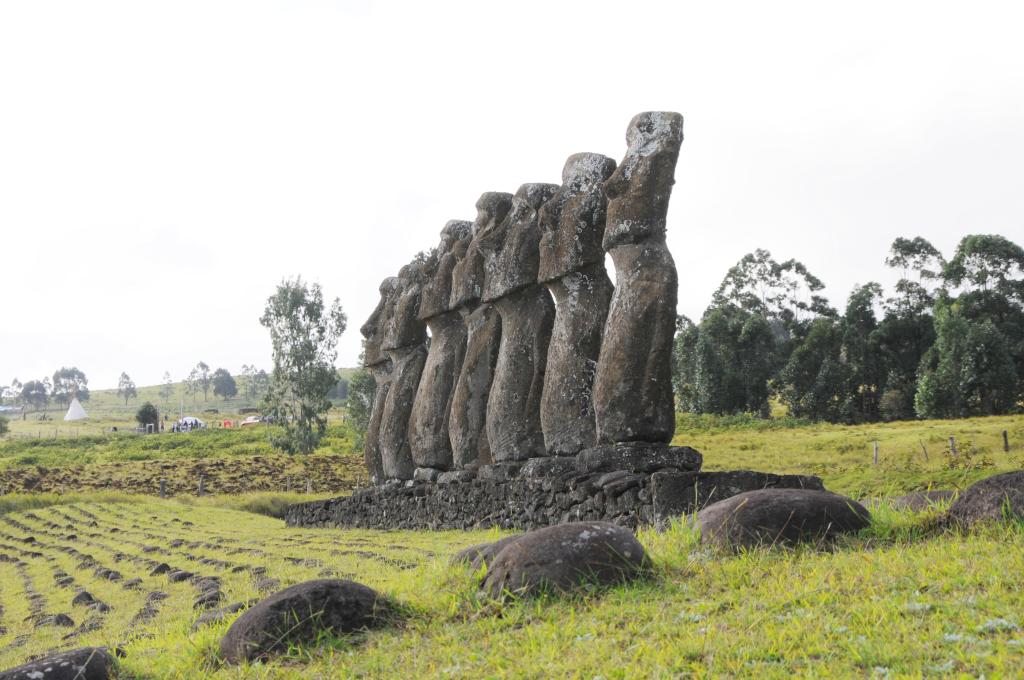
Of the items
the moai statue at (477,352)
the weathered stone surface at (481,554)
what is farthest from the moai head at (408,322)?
the weathered stone surface at (481,554)

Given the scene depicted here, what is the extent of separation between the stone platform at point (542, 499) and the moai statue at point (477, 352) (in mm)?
503

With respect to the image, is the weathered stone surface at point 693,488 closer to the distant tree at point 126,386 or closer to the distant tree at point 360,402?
the distant tree at point 360,402

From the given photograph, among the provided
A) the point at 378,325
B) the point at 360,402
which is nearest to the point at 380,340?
the point at 378,325

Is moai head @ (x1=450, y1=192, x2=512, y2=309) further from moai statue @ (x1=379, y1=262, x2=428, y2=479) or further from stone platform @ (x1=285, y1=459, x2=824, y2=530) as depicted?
stone platform @ (x1=285, y1=459, x2=824, y2=530)

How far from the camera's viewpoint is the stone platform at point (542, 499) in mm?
8031

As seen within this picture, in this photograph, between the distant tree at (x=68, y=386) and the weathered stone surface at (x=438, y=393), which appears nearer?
the weathered stone surface at (x=438, y=393)

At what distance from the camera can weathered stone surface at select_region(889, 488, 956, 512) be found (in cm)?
647

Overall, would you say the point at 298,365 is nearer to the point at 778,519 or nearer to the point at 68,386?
the point at 778,519

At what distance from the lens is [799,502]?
599cm

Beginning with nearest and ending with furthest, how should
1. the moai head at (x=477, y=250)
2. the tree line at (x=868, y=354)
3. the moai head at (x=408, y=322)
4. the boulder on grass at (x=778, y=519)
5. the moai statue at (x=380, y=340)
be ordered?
the boulder on grass at (x=778, y=519), the moai head at (x=477, y=250), the moai head at (x=408, y=322), the moai statue at (x=380, y=340), the tree line at (x=868, y=354)

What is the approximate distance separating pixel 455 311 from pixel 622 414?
5.55m

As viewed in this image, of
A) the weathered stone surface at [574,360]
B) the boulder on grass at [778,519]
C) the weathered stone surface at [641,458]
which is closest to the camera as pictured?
the boulder on grass at [778,519]

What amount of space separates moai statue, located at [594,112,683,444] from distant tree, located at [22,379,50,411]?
145699 mm

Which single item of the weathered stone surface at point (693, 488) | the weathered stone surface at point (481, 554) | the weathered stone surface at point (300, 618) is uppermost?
the weathered stone surface at point (693, 488)
